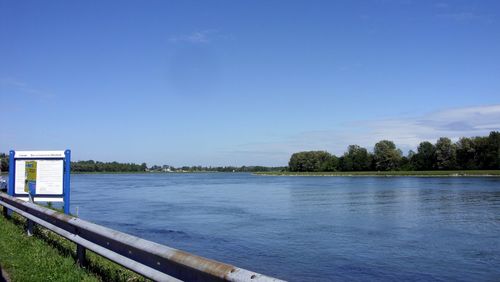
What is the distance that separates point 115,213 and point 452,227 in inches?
801

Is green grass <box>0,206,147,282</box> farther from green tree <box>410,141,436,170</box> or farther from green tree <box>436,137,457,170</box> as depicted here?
green tree <box>410,141,436,170</box>

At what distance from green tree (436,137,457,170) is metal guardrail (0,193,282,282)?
455ft

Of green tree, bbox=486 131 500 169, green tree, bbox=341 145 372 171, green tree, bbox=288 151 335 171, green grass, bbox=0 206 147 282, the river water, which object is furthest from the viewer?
green tree, bbox=288 151 335 171

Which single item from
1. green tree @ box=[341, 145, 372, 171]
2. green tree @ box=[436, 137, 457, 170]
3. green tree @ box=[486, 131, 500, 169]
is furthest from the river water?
green tree @ box=[341, 145, 372, 171]

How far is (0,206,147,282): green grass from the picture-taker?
741 cm

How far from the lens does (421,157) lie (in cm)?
14750

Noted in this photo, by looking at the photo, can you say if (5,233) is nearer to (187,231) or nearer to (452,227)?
(187,231)

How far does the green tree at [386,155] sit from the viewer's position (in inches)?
6024

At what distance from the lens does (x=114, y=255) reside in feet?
21.9

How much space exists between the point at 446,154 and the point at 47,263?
142 metres

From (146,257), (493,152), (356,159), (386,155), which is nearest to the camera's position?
(146,257)

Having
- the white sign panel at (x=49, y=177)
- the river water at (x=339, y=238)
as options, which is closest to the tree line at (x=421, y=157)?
the river water at (x=339, y=238)

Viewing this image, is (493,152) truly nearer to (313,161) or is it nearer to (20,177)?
(313,161)

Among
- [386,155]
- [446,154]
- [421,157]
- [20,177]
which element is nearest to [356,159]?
[386,155]
